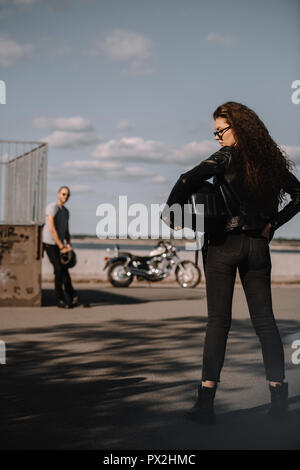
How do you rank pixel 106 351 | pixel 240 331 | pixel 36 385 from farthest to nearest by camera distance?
pixel 240 331 → pixel 106 351 → pixel 36 385

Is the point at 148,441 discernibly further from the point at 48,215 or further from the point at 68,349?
the point at 48,215

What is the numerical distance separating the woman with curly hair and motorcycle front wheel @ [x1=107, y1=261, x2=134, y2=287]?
38.9ft

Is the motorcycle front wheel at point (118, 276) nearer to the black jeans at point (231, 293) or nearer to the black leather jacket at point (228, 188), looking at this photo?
the black jeans at point (231, 293)

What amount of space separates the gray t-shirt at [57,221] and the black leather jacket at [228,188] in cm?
635

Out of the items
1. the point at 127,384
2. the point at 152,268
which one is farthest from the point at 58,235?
the point at 152,268

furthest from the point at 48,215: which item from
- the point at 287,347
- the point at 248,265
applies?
the point at 248,265

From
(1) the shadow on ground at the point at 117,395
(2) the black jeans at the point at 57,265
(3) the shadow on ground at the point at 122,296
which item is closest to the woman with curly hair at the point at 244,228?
(1) the shadow on ground at the point at 117,395

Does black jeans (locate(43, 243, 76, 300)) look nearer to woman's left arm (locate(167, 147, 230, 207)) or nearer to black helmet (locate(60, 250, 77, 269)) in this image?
black helmet (locate(60, 250, 77, 269))

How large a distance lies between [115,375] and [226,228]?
204 centimetres

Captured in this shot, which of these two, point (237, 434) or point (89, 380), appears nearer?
point (237, 434)

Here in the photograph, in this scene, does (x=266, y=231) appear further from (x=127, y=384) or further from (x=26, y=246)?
(x=26, y=246)

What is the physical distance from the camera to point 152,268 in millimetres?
16062

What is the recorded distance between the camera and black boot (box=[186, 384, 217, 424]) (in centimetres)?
390

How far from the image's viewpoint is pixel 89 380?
5.17 m
